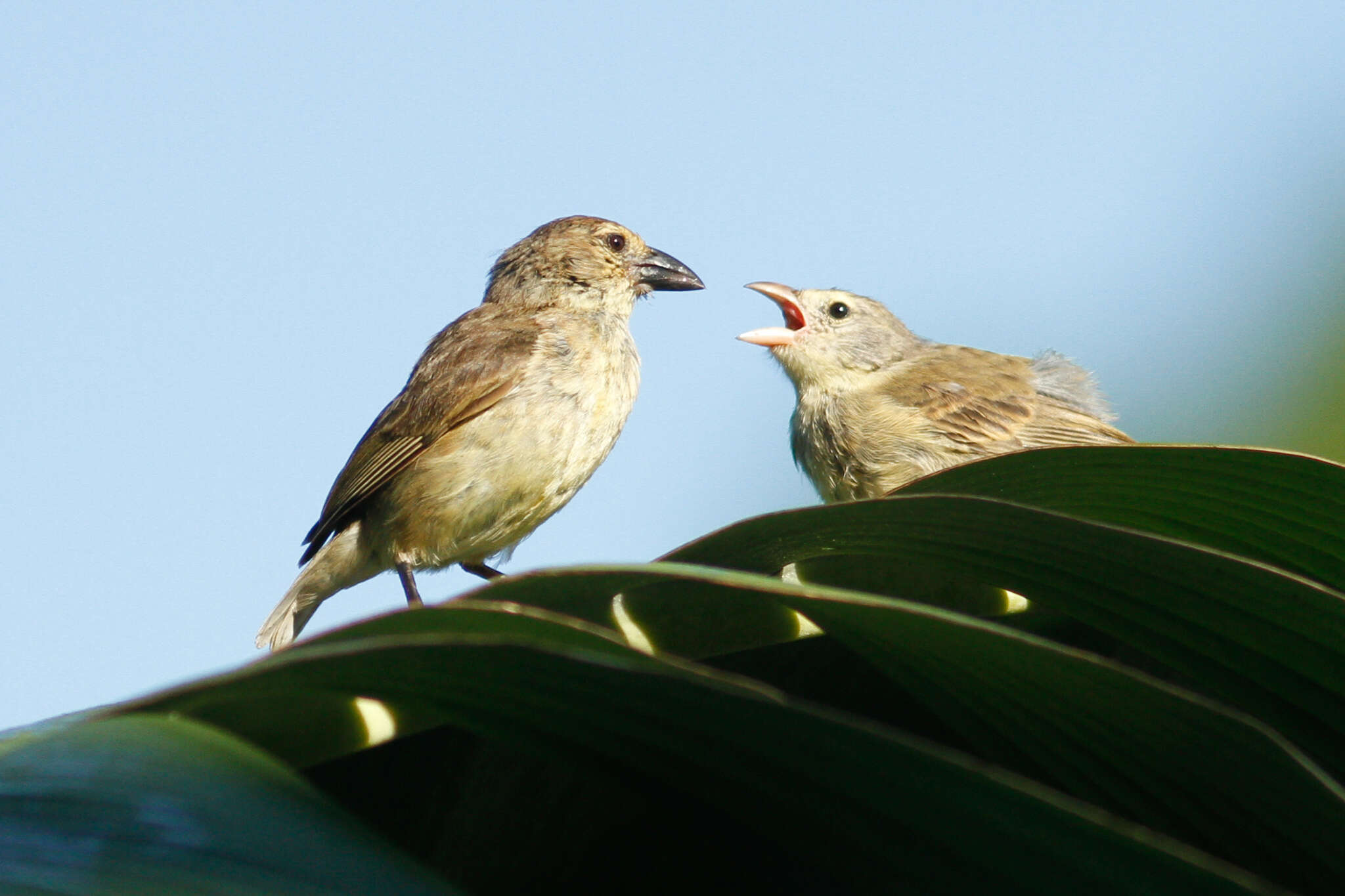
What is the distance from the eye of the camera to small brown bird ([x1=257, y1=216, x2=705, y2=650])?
558 centimetres

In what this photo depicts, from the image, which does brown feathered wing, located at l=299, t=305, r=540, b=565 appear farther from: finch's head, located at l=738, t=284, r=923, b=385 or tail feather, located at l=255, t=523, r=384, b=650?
finch's head, located at l=738, t=284, r=923, b=385

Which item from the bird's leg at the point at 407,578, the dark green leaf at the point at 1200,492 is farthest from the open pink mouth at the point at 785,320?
the dark green leaf at the point at 1200,492

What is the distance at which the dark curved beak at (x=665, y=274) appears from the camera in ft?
22.0

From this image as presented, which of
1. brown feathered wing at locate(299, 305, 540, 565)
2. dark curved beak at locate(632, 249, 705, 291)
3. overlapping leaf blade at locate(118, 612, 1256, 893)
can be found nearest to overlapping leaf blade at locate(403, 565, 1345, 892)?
overlapping leaf blade at locate(118, 612, 1256, 893)

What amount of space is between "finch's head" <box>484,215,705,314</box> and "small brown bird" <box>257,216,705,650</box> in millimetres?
14

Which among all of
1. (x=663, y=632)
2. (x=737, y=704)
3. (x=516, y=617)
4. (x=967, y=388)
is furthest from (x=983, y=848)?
(x=967, y=388)

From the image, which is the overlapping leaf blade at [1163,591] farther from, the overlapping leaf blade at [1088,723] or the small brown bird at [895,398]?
the small brown bird at [895,398]

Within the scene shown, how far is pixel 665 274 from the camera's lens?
22.1 feet

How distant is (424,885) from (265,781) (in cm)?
11

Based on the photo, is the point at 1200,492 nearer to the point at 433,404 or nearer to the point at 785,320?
the point at 433,404

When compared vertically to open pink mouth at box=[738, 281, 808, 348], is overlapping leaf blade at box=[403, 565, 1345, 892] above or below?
below

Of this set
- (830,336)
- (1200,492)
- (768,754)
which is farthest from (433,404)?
(768,754)

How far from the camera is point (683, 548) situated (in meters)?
1.04

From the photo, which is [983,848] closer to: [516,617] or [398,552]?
[516,617]
